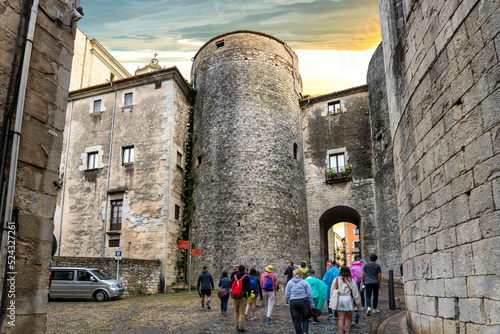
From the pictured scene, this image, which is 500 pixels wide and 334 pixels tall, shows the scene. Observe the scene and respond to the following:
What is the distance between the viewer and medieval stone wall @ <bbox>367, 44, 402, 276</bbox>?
709 inches

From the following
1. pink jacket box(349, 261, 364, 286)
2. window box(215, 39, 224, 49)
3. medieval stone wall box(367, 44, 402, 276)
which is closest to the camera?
pink jacket box(349, 261, 364, 286)

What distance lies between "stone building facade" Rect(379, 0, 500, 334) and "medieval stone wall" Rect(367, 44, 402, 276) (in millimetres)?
11836

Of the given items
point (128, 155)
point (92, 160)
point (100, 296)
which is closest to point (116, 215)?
point (128, 155)

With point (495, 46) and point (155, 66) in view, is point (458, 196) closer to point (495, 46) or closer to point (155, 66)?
point (495, 46)

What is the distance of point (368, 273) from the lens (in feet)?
31.7

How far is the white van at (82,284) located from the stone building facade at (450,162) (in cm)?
1117

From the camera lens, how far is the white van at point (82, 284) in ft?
46.8

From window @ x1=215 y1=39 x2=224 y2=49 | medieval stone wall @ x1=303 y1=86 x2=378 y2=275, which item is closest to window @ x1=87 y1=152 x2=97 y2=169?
window @ x1=215 y1=39 x2=224 y2=49

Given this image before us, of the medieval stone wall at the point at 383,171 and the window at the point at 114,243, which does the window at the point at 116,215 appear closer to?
the window at the point at 114,243

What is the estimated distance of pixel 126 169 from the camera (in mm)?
20625

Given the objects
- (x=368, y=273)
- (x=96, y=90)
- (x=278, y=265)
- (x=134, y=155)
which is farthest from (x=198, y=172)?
(x=368, y=273)

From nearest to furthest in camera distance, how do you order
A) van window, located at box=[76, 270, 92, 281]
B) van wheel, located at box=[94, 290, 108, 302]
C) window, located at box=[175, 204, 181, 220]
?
van wheel, located at box=[94, 290, 108, 302] → van window, located at box=[76, 270, 92, 281] → window, located at box=[175, 204, 181, 220]

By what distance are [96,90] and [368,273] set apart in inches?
742

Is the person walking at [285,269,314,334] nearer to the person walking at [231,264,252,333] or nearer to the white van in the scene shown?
the person walking at [231,264,252,333]
